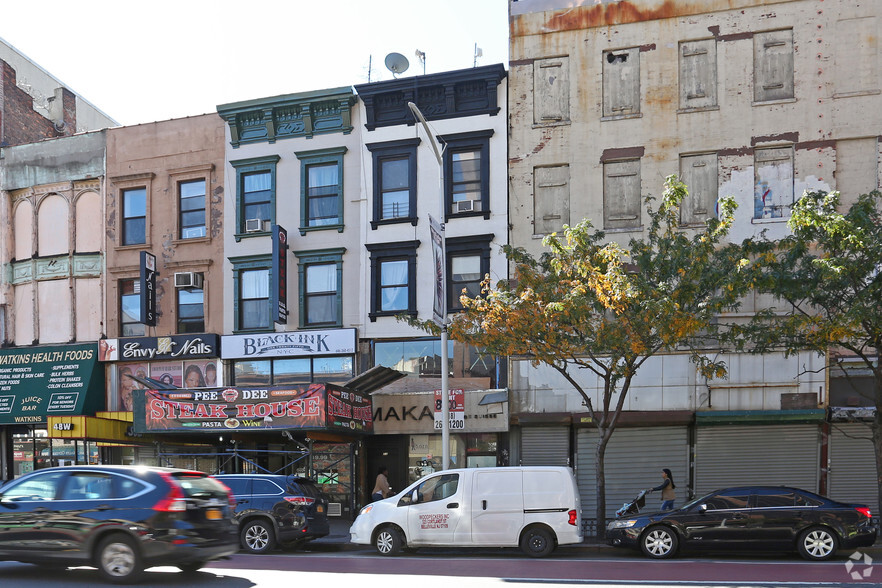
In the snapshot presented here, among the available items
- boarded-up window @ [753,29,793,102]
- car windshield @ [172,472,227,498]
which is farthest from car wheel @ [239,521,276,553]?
boarded-up window @ [753,29,793,102]

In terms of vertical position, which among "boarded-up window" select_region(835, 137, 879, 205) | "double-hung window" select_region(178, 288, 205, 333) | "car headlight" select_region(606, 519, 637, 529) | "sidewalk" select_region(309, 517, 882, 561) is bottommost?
"sidewalk" select_region(309, 517, 882, 561)

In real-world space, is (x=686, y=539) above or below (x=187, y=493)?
below

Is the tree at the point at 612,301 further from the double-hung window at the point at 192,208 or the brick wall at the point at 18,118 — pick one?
the brick wall at the point at 18,118

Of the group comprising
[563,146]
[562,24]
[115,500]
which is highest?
[562,24]

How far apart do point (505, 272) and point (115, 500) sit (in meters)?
14.5

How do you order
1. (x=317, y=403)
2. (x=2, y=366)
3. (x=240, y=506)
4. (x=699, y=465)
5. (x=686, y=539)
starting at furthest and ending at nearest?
(x=2, y=366), (x=699, y=465), (x=317, y=403), (x=240, y=506), (x=686, y=539)

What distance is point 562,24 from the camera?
82.1 ft

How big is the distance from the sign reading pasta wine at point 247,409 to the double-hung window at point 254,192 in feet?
19.5

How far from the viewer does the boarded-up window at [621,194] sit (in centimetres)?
2405

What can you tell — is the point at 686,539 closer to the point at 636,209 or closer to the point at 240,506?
the point at 240,506

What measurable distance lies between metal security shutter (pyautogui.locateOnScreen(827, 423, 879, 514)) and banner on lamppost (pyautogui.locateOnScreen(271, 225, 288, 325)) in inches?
577

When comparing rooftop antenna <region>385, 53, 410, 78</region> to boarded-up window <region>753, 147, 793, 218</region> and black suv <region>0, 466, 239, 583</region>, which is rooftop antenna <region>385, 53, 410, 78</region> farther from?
black suv <region>0, 466, 239, 583</region>

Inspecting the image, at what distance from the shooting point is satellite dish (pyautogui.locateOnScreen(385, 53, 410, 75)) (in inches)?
1038

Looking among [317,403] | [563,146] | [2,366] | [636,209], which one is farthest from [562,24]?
[2,366]
